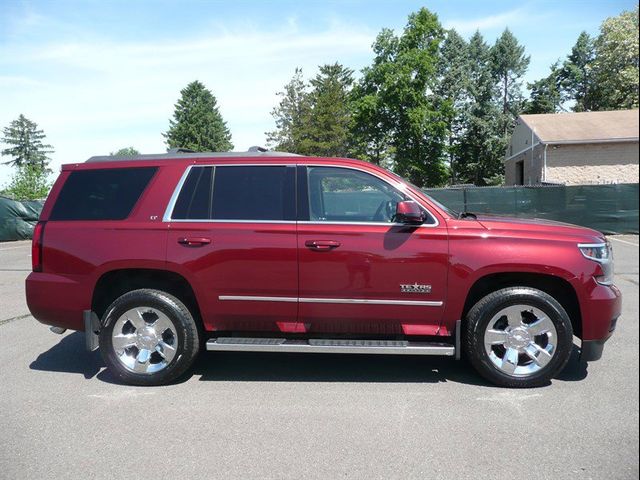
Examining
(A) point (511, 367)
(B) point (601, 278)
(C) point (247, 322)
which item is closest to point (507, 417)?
(A) point (511, 367)

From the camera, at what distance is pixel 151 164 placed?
4730 millimetres

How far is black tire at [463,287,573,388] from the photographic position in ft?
13.7

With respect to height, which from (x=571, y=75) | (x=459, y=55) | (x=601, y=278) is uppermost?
(x=459, y=55)

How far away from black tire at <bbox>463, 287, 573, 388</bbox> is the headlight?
42 cm

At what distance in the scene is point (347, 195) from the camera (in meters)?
4.67

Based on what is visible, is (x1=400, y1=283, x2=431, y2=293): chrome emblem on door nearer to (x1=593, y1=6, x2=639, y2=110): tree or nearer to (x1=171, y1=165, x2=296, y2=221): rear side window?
(x1=171, y1=165, x2=296, y2=221): rear side window

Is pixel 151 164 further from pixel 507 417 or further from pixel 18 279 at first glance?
pixel 18 279

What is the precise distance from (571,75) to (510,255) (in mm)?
2815

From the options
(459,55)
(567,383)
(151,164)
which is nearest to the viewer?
(459,55)

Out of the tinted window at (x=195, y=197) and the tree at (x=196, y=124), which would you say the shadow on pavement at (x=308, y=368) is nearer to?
the tinted window at (x=195, y=197)

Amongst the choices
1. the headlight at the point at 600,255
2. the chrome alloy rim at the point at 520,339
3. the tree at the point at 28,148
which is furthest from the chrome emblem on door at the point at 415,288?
the tree at the point at 28,148

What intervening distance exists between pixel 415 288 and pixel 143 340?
96.5 inches

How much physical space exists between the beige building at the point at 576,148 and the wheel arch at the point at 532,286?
241 centimetres

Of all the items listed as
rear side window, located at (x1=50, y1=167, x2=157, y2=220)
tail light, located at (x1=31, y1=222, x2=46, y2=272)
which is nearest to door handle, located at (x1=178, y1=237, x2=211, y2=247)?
rear side window, located at (x1=50, y1=167, x2=157, y2=220)
